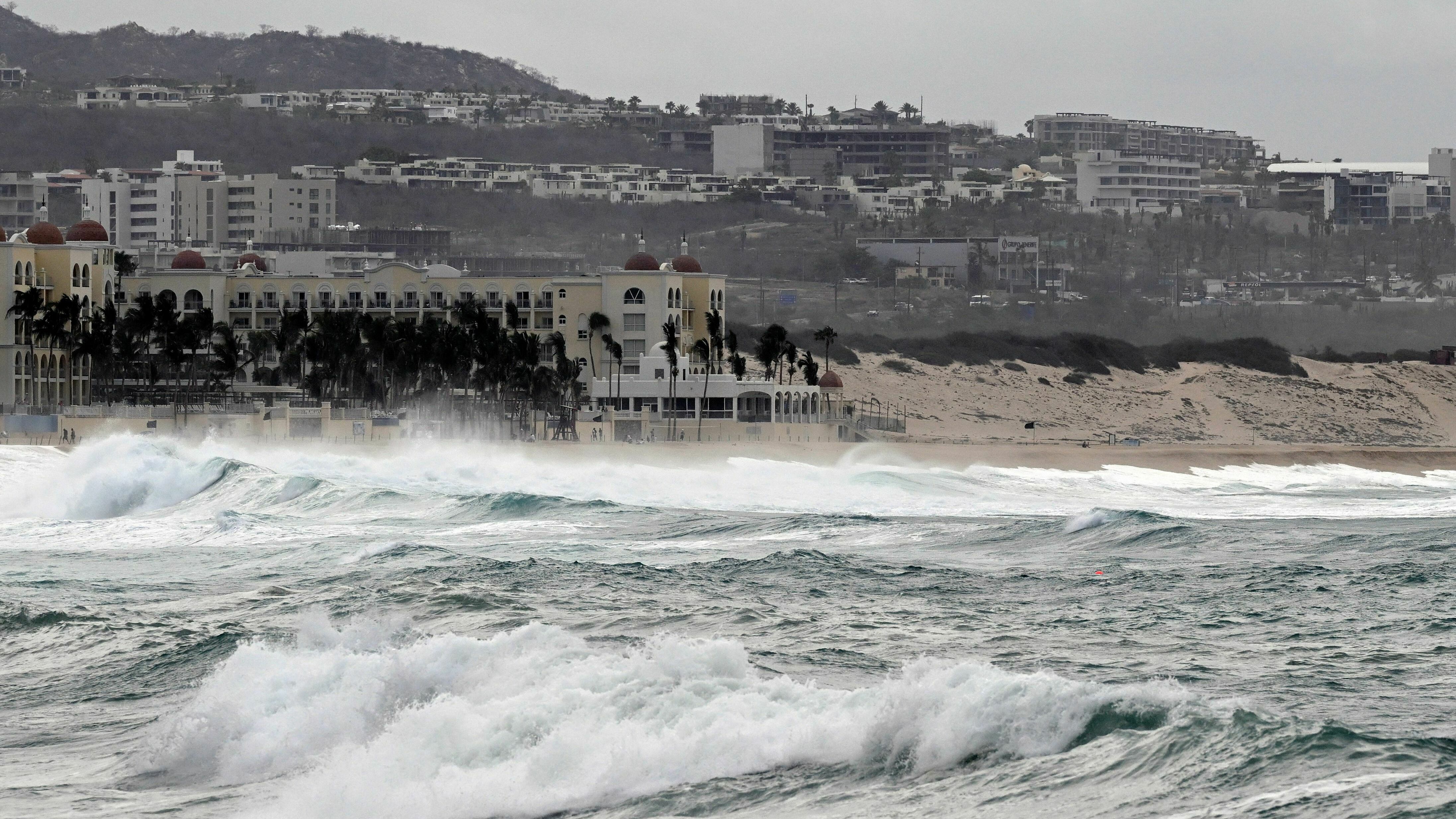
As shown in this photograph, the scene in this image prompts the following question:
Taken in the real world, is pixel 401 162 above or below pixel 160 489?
above

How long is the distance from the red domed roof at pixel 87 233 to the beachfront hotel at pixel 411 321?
0.08 meters

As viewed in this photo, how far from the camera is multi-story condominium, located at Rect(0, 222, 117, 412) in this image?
276 feet

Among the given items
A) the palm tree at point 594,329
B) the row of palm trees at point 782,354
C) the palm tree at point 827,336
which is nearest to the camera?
the row of palm trees at point 782,354

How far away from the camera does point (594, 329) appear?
92.6m

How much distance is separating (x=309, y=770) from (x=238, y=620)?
9098 mm

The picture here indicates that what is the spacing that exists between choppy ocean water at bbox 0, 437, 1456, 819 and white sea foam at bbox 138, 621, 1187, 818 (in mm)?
35

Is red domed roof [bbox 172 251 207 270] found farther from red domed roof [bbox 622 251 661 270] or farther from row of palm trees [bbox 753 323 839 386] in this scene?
row of palm trees [bbox 753 323 839 386]

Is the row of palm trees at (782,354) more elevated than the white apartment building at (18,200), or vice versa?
the white apartment building at (18,200)

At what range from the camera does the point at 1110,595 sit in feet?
91.6

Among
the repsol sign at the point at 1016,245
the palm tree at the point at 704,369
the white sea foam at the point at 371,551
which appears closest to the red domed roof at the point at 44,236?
the palm tree at the point at 704,369

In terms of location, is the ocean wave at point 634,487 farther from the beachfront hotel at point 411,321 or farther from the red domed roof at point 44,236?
the red domed roof at point 44,236

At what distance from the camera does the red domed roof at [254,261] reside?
339 feet

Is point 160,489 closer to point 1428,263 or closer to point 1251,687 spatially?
point 1251,687

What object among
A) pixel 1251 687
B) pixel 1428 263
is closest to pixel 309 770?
pixel 1251 687
